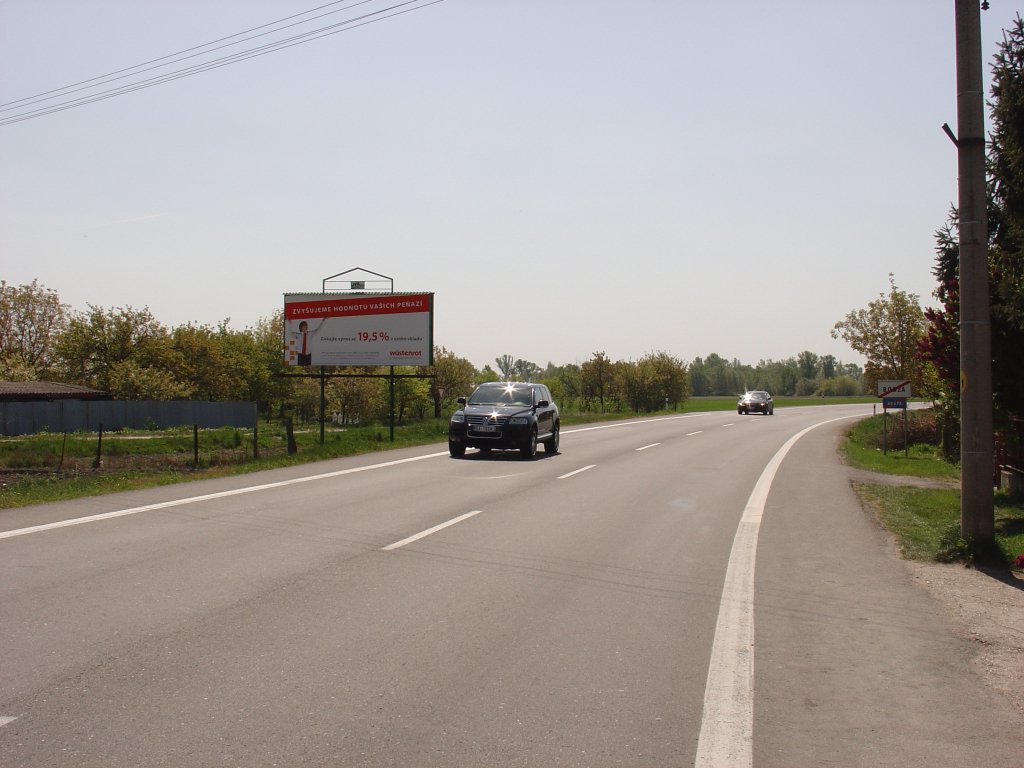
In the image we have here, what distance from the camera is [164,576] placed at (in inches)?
287

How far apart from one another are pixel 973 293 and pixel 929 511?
4.88 metres

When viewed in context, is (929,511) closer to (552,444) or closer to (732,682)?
(732,682)

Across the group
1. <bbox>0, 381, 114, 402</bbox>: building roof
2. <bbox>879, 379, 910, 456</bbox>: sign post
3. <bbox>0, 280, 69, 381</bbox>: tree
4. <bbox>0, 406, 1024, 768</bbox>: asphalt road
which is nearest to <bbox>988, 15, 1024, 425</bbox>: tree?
<bbox>0, 406, 1024, 768</bbox>: asphalt road

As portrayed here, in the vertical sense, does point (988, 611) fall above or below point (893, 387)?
below

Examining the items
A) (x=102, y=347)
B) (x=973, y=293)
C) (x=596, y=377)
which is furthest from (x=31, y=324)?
(x=973, y=293)

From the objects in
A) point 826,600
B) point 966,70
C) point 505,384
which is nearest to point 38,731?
point 826,600

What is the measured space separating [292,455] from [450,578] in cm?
1436

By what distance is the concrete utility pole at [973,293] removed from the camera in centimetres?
851

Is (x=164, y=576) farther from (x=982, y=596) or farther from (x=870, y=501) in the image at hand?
(x=870, y=501)

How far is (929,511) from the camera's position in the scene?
12.3m

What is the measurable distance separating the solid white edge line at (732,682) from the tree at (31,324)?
79.0 metres

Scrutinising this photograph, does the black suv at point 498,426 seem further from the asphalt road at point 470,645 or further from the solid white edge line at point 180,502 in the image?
the asphalt road at point 470,645

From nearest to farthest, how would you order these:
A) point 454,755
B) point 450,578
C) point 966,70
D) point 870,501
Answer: point 454,755
point 450,578
point 966,70
point 870,501

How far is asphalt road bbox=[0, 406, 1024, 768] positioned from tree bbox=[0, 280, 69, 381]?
246 ft
